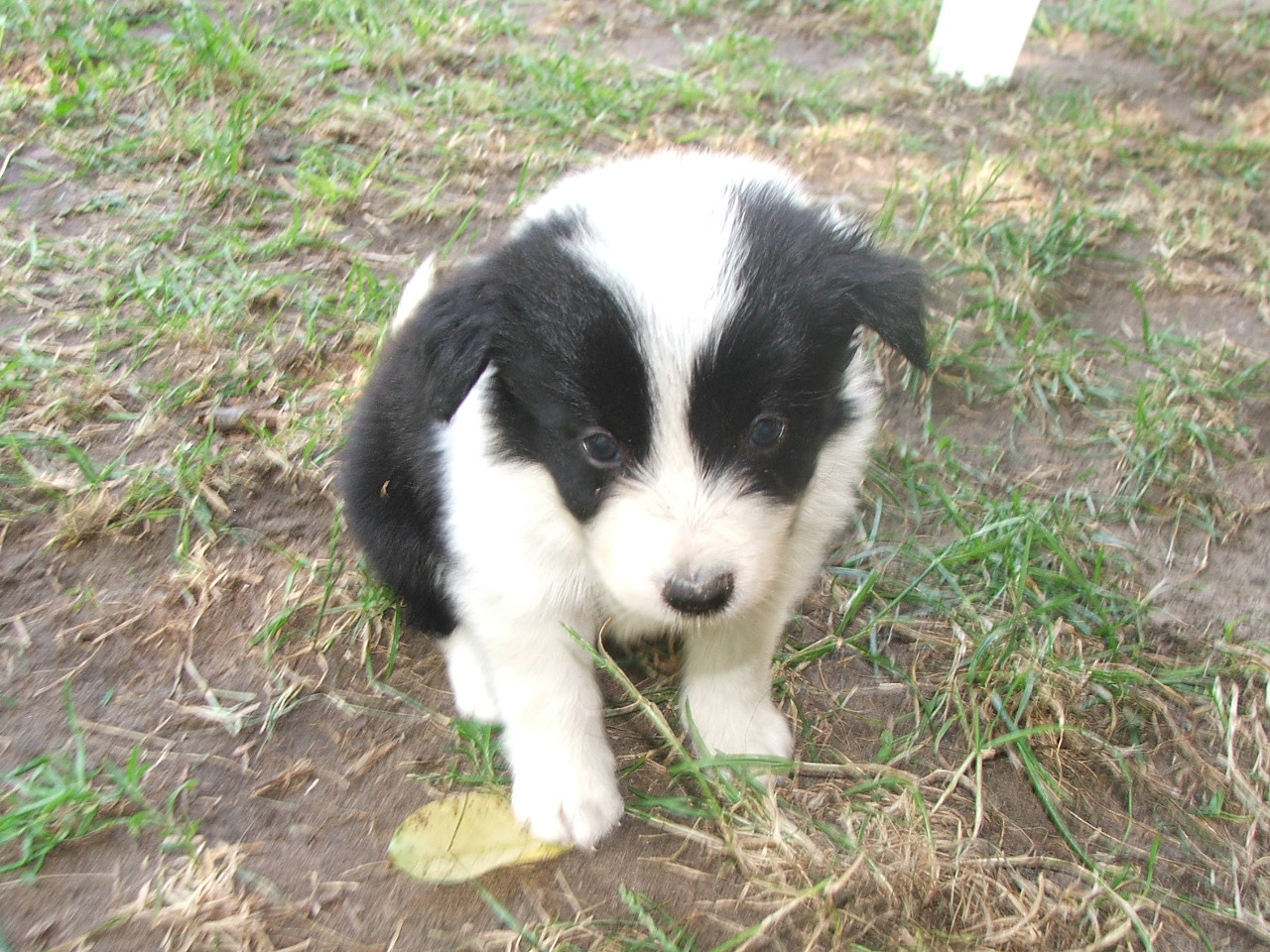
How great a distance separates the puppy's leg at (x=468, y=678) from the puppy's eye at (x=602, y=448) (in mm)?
697

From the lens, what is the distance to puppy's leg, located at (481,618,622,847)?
2139mm

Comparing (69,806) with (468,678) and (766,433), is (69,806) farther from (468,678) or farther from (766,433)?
(766,433)

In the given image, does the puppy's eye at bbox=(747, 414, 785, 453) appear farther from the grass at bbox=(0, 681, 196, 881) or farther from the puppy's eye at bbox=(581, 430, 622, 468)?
the grass at bbox=(0, 681, 196, 881)

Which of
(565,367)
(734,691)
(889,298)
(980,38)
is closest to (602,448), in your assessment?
(565,367)

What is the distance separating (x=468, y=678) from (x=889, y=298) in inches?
52.7

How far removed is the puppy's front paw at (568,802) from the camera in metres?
2.13

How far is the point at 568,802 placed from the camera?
84.2 inches

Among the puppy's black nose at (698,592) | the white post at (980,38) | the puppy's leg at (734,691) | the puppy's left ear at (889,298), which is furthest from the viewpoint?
Result: the white post at (980,38)

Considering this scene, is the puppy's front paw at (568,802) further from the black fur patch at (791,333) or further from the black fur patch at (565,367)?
the black fur patch at (791,333)

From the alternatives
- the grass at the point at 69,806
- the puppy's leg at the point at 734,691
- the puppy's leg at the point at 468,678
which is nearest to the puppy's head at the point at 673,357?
the puppy's leg at the point at 734,691

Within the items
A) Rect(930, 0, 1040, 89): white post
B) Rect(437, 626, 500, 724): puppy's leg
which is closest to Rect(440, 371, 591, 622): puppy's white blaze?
Rect(437, 626, 500, 724): puppy's leg

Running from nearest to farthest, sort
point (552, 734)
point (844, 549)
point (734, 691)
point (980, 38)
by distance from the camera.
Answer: point (552, 734) < point (734, 691) < point (844, 549) < point (980, 38)

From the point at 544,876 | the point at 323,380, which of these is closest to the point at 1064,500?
the point at 544,876

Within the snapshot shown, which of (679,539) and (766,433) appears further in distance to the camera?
(766,433)
